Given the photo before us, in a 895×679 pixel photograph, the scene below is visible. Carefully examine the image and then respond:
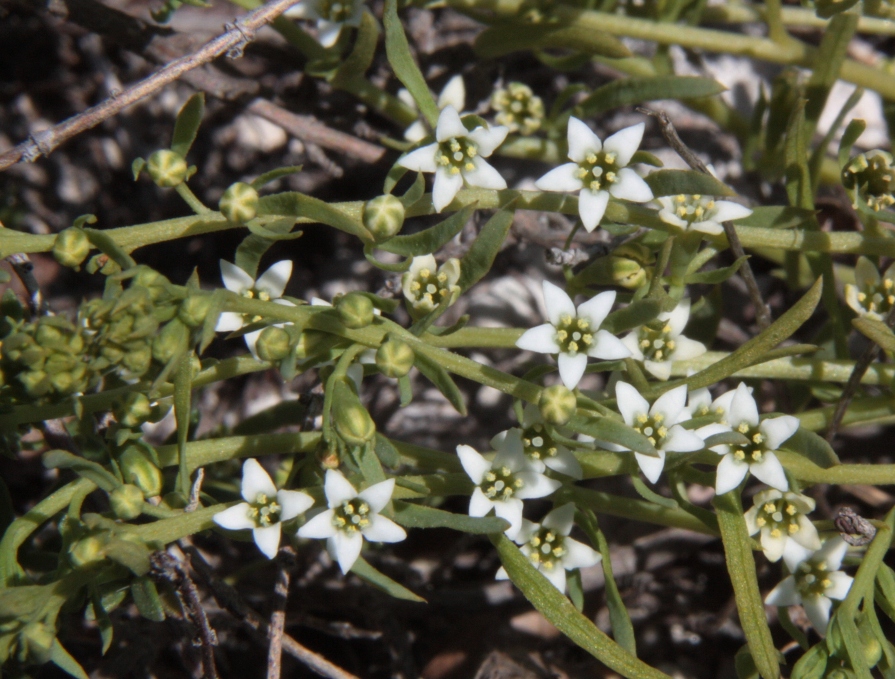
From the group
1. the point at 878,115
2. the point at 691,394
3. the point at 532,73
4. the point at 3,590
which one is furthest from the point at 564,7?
the point at 3,590

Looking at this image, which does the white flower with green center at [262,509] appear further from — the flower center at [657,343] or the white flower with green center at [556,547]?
the flower center at [657,343]

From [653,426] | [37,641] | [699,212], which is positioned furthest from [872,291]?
[37,641]

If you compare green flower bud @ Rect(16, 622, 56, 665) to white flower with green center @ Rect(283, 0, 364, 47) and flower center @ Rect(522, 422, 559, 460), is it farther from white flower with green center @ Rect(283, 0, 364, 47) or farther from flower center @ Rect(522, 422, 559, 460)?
white flower with green center @ Rect(283, 0, 364, 47)

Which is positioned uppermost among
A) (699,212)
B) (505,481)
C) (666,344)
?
(699,212)

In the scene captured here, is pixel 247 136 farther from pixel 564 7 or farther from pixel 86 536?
pixel 86 536

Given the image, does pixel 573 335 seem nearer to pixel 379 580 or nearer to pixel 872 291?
pixel 379 580

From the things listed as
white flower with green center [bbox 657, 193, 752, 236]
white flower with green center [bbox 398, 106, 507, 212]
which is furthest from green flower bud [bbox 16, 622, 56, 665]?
white flower with green center [bbox 657, 193, 752, 236]
